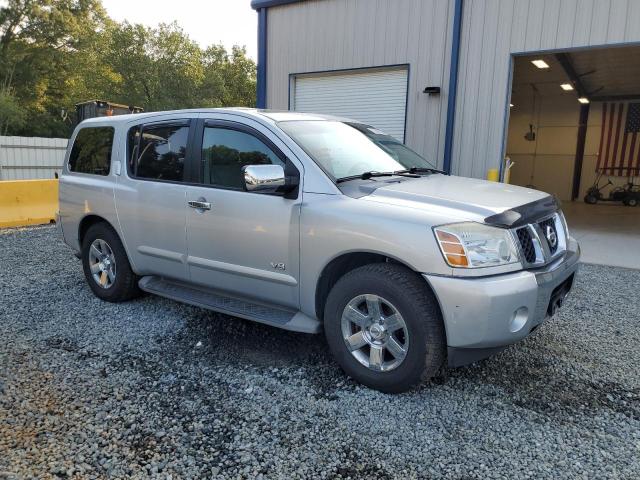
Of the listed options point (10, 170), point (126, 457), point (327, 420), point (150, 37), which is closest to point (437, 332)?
point (327, 420)

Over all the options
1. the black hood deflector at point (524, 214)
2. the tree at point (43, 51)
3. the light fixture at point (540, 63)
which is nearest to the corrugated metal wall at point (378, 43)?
the light fixture at point (540, 63)

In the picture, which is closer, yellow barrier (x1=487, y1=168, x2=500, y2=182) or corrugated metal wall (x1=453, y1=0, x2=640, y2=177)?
corrugated metal wall (x1=453, y1=0, x2=640, y2=177)

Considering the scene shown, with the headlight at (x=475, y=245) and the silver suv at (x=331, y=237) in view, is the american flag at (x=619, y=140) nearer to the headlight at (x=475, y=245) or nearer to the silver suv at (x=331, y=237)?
the silver suv at (x=331, y=237)

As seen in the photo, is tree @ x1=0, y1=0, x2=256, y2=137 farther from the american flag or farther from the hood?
the hood

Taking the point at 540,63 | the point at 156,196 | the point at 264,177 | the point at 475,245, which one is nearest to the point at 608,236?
the point at 540,63

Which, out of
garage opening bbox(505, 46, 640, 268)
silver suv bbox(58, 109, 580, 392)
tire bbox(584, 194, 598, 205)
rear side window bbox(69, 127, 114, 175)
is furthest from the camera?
tire bbox(584, 194, 598, 205)

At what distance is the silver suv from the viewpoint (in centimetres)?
282

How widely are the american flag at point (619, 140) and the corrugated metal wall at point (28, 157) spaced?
66.6 feet

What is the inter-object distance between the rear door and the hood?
1673mm

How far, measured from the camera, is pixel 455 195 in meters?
3.21

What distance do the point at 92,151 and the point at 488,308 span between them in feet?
13.6

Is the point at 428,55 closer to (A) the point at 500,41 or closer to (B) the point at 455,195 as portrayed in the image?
(A) the point at 500,41

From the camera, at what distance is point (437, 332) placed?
2.88 metres

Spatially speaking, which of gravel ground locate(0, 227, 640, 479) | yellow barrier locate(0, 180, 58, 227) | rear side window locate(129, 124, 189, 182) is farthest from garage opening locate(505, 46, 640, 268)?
yellow barrier locate(0, 180, 58, 227)
